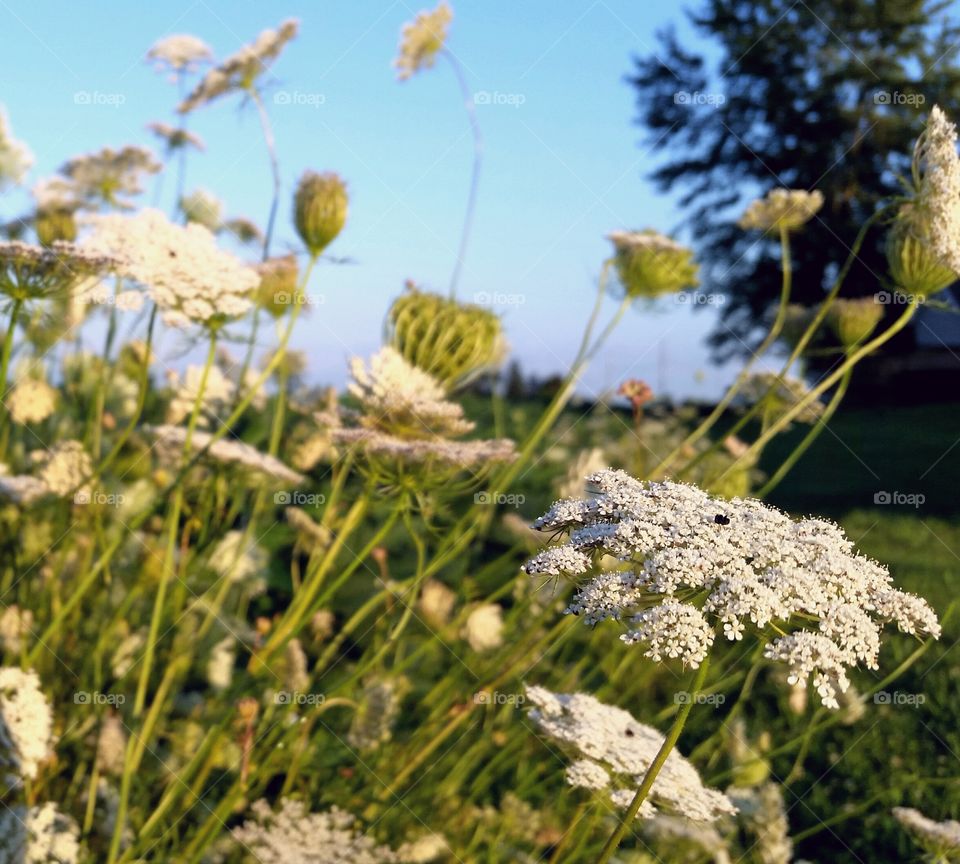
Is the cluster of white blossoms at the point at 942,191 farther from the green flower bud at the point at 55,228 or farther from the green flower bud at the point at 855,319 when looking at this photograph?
the green flower bud at the point at 55,228

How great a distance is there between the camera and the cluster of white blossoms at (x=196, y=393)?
3195 millimetres

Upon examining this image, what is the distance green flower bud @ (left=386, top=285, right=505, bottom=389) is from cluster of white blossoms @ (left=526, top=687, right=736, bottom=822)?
1.11 metres

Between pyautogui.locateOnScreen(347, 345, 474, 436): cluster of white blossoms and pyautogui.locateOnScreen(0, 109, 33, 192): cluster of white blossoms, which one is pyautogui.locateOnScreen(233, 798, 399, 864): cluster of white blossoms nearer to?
pyautogui.locateOnScreen(347, 345, 474, 436): cluster of white blossoms

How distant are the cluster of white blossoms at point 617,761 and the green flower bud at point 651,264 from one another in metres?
1.50

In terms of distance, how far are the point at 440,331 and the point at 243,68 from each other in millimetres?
1091

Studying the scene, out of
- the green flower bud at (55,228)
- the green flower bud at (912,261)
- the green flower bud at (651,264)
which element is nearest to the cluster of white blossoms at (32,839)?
the green flower bud at (55,228)

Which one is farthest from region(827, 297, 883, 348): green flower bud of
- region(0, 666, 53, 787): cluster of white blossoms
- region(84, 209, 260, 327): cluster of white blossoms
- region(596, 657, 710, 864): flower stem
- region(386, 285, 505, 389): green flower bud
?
region(0, 666, 53, 787): cluster of white blossoms

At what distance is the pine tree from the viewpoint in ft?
49.0

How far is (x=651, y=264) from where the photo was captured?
3.02 m

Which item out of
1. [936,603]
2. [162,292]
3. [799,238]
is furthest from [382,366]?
[799,238]

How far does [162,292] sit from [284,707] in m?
1.03

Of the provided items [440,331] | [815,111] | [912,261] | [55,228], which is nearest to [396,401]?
[440,331]

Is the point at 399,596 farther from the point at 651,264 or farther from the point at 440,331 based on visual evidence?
the point at 651,264

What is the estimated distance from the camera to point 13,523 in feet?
9.50
